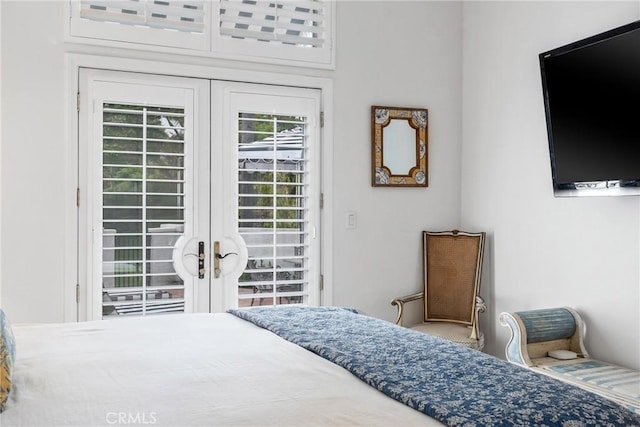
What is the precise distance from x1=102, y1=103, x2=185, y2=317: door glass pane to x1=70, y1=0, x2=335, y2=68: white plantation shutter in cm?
43

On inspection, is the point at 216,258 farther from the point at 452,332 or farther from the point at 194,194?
the point at 452,332

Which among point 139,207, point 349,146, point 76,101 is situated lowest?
point 139,207

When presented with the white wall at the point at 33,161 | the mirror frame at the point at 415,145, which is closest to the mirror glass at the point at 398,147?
the mirror frame at the point at 415,145

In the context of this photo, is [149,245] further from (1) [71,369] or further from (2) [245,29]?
(1) [71,369]

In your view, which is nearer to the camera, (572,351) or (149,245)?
(572,351)

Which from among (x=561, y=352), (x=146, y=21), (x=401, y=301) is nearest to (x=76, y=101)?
(x=146, y=21)

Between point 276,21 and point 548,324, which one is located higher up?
point 276,21

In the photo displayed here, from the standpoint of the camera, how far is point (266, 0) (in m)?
3.86

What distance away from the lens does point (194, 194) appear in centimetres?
369

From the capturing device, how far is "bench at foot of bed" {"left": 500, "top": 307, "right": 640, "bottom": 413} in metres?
2.80

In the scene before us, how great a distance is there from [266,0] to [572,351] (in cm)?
268

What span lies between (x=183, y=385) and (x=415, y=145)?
119 inches

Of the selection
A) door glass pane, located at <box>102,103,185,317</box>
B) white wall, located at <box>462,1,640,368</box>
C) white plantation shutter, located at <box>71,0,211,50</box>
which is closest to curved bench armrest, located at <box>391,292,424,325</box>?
white wall, located at <box>462,1,640,368</box>

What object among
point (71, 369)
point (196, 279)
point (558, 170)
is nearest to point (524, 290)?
point (558, 170)
